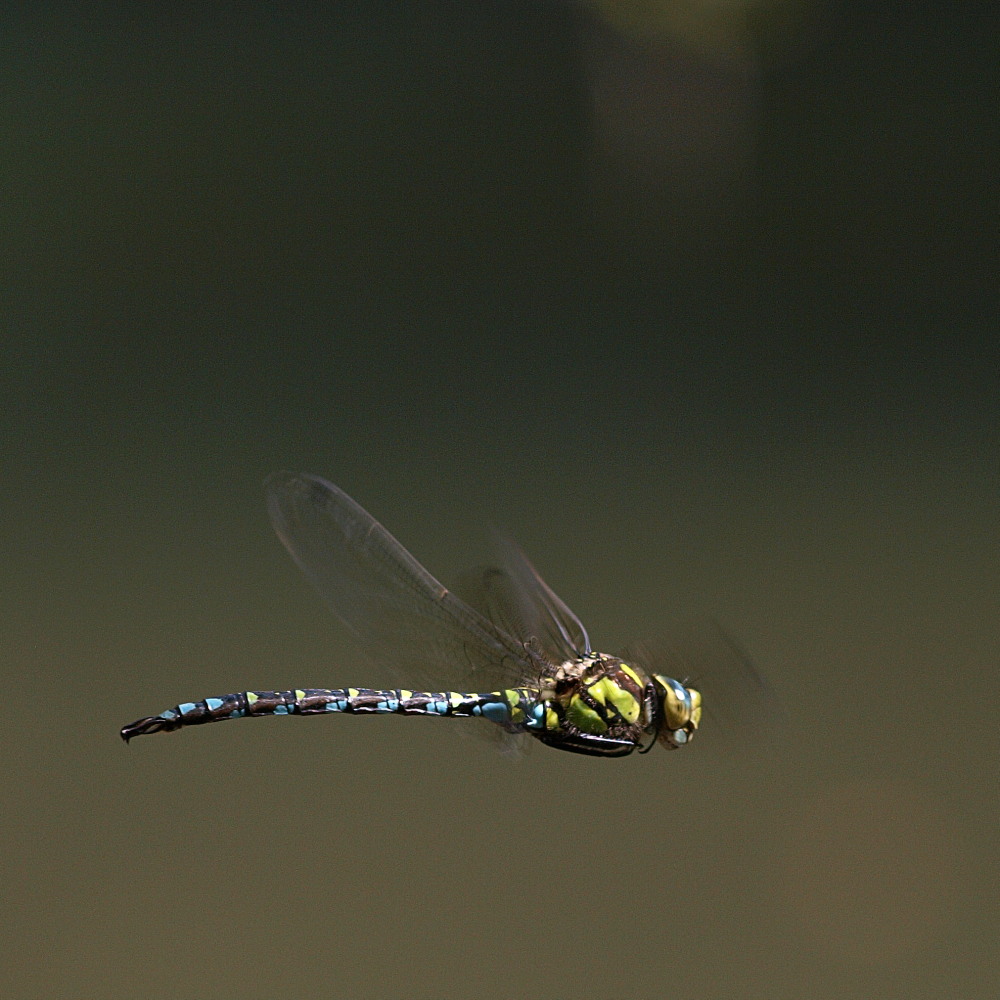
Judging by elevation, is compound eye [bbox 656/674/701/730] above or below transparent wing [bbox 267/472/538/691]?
below

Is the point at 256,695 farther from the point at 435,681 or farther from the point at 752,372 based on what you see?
the point at 752,372

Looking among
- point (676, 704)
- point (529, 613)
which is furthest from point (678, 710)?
point (529, 613)

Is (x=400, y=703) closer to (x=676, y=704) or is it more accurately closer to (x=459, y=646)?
(x=459, y=646)

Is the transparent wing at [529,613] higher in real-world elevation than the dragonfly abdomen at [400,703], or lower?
higher

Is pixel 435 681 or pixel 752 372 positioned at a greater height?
pixel 752 372

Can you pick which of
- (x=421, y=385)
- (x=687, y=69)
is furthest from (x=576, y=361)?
(x=687, y=69)
